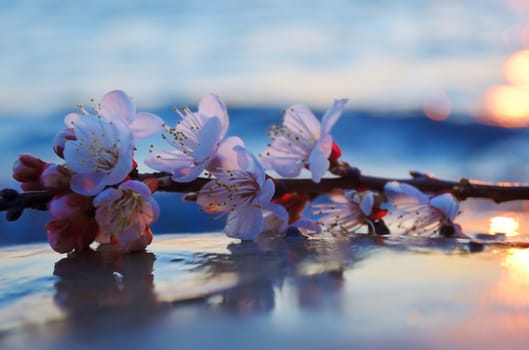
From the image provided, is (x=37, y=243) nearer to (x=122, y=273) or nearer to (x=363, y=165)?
(x=122, y=273)

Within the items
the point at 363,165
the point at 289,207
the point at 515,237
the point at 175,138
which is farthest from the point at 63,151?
the point at 363,165

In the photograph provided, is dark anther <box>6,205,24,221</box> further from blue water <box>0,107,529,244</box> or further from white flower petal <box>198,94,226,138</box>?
blue water <box>0,107,529,244</box>

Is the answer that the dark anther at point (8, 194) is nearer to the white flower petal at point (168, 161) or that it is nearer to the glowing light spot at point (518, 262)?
the white flower petal at point (168, 161)

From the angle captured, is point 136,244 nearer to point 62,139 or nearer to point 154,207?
point 154,207

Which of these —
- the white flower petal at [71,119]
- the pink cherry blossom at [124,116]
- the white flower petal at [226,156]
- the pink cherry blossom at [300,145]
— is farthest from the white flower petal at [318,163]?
the white flower petal at [71,119]

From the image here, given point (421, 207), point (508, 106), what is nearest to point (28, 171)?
point (421, 207)

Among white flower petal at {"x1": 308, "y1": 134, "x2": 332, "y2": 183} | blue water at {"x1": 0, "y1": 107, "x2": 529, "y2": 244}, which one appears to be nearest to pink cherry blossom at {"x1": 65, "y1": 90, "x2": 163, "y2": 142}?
white flower petal at {"x1": 308, "y1": 134, "x2": 332, "y2": 183}

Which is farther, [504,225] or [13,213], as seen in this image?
[504,225]
